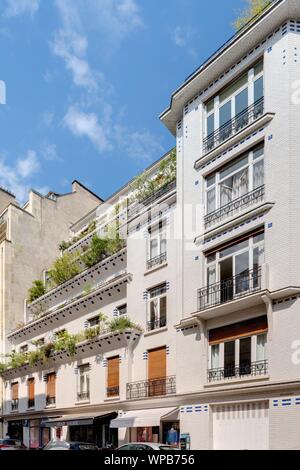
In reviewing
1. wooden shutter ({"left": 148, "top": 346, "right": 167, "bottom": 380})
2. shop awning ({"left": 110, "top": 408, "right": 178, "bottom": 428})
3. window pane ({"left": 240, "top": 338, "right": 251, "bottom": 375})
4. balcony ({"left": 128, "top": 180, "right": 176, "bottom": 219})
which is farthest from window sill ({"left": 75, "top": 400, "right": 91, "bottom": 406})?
window pane ({"left": 240, "top": 338, "right": 251, "bottom": 375})

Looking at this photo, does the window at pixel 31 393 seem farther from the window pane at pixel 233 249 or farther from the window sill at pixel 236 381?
the window pane at pixel 233 249

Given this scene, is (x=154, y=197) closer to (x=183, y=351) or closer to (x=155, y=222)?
(x=155, y=222)

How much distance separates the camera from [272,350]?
65.1ft

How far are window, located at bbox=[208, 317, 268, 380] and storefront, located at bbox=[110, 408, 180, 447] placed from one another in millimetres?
2876

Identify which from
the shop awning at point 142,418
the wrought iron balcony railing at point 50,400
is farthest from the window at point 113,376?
the wrought iron balcony railing at point 50,400

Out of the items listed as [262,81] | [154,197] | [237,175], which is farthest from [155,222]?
[262,81]

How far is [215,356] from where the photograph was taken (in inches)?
891

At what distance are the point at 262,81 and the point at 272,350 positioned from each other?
932 cm

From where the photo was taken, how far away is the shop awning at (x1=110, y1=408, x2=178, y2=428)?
2412 cm

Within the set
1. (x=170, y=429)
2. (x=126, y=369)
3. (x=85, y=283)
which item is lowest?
(x=170, y=429)

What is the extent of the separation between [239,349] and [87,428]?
41.2 ft

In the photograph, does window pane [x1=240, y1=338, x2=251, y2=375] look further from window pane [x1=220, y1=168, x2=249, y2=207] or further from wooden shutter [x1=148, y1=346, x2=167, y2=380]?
wooden shutter [x1=148, y1=346, x2=167, y2=380]
